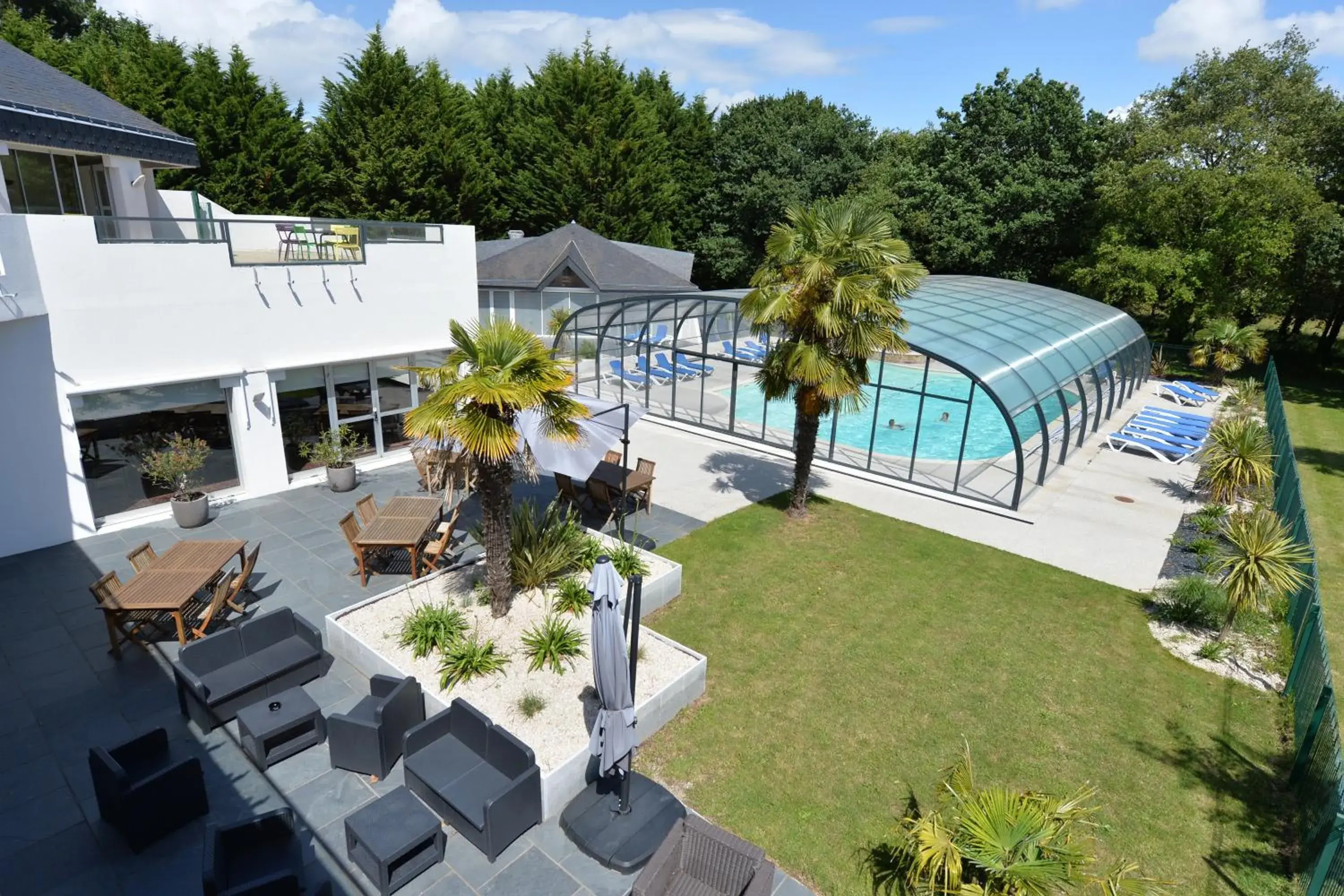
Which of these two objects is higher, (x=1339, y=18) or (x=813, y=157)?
(x=1339, y=18)

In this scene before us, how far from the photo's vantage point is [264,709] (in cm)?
751

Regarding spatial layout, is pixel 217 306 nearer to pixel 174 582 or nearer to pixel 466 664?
pixel 174 582

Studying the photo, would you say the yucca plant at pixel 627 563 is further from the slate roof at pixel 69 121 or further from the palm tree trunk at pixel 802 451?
the slate roof at pixel 69 121

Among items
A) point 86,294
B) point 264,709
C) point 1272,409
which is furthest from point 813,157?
point 264,709

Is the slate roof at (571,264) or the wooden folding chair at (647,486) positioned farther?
the slate roof at (571,264)

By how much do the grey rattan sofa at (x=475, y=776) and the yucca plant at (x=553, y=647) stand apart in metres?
1.47

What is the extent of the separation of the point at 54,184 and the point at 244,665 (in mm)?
12578

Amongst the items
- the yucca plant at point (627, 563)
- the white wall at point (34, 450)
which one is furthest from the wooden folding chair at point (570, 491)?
the white wall at point (34, 450)

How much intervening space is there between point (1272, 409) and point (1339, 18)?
21.2 metres

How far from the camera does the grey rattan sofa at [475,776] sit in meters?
6.28

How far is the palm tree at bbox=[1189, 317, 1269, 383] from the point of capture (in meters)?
27.8

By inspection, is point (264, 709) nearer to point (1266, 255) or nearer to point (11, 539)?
point (11, 539)

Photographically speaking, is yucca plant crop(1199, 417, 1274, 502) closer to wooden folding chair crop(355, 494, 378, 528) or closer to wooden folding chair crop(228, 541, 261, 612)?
wooden folding chair crop(355, 494, 378, 528)

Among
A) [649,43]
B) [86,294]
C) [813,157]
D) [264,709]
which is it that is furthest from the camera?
[649,43]
